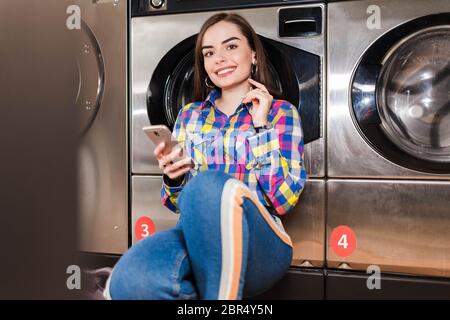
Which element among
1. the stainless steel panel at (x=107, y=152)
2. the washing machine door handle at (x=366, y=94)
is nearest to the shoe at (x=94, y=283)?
the stainless steel panel at (x=107, y=152)

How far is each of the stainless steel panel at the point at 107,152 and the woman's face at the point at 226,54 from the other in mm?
330

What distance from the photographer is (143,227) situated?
129cm

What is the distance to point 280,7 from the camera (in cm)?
114

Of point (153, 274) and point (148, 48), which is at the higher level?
point (148, 48)

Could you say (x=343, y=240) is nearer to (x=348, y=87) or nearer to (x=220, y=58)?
(x=348, y=87)

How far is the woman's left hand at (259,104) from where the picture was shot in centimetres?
99

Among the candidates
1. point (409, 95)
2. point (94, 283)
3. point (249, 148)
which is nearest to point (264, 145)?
point (249, 148)

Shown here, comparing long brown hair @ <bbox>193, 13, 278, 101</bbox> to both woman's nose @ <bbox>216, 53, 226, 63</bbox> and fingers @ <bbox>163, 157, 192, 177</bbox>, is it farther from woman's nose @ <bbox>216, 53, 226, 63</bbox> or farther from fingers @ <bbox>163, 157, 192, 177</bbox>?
fingers @ <bbox>163, 157, 192, 177</bbox>

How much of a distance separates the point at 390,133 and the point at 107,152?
832 mm

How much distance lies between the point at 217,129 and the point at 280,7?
1.28 feet

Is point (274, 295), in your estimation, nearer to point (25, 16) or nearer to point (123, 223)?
point (123, 223)

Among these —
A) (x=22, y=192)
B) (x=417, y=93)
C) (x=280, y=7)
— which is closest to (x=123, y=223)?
(x=22, y=192)

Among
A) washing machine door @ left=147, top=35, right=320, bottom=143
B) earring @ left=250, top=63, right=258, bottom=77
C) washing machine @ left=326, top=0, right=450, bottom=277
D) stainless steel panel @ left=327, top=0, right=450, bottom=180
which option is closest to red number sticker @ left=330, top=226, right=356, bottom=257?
washing machine @ left=326, top=0, right=450, bottom=277

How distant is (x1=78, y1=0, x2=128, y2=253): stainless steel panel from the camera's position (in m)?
1.28
